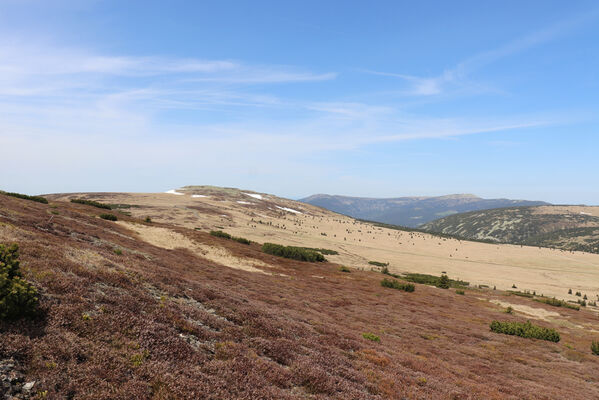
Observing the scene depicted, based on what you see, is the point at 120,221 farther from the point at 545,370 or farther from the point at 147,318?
the point at 545,370

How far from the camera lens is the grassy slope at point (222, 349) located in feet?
22.7

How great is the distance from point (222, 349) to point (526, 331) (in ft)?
99.2

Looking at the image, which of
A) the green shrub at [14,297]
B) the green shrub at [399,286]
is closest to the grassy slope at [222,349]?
the green shrub at [14,297]

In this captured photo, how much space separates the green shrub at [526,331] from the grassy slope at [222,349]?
1456mm

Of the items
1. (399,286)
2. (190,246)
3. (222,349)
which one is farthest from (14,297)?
(399,286)

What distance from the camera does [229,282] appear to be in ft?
84.6

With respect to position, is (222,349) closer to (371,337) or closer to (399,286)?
(371,337)

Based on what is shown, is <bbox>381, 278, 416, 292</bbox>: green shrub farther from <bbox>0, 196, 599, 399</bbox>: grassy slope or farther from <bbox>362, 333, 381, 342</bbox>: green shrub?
<bbox>362, 333, 381, 342</bbox>: green shrub

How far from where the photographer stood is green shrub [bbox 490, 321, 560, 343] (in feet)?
86.7

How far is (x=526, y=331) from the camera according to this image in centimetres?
2695

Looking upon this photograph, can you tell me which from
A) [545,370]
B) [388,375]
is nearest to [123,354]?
[388,375]

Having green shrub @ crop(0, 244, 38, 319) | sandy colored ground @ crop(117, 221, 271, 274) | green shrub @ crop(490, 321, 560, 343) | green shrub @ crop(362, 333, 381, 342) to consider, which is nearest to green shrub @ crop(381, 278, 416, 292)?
green shrub @ crop(490, 321, 560, 343)

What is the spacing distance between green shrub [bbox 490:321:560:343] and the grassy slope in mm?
1456

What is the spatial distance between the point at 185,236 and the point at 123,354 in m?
40.4
